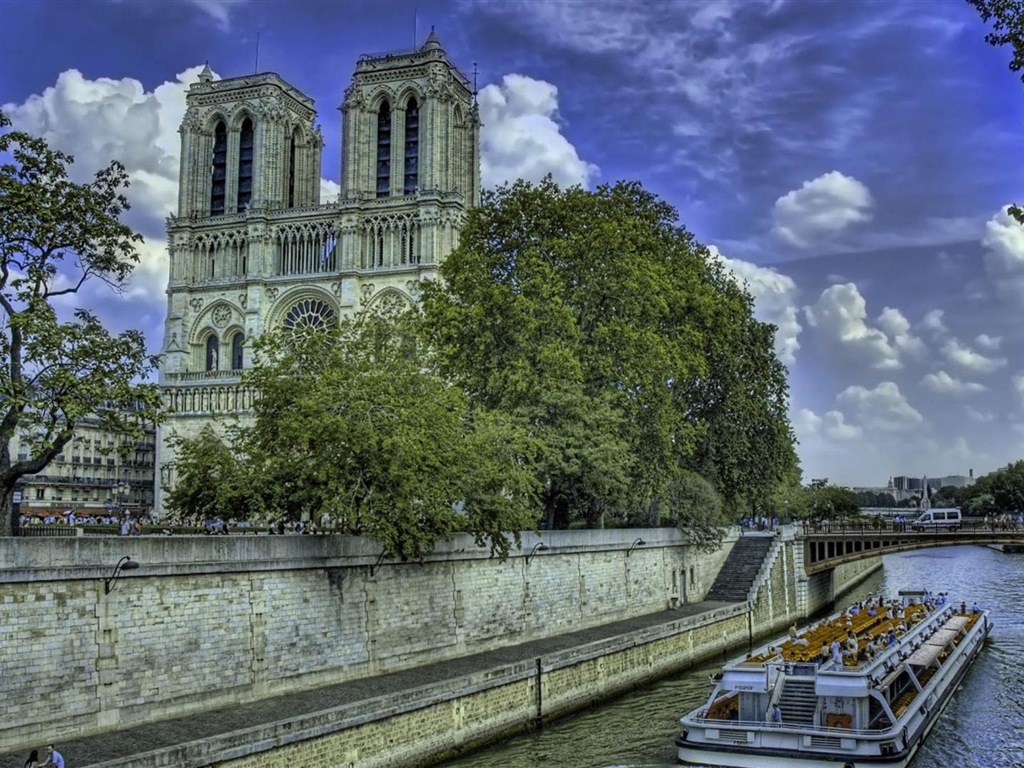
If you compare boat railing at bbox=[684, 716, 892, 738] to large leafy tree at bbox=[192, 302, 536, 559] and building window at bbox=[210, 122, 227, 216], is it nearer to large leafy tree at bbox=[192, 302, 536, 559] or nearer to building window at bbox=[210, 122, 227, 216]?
large leafy tree at bbox=[192, 302, 536, 559]

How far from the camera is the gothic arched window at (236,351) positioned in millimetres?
91000

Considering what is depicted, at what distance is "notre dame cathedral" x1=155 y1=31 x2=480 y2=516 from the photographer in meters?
86.6

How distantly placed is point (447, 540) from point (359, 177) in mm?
65921

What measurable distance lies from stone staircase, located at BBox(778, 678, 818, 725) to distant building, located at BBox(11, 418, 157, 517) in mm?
65470

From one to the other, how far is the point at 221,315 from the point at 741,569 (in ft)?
186

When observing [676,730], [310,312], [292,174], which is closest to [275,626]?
[676,730]

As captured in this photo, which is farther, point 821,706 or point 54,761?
point 821,706

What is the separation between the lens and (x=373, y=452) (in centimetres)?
2656

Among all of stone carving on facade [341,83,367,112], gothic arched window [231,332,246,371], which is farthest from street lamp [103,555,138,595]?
stone carving on facade [341,83,367,112]

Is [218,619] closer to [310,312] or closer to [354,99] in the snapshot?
[310,312]

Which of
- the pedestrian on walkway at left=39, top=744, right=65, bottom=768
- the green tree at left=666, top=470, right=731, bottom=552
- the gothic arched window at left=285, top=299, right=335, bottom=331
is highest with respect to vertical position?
the gothic arched window at left=285, top=299, right=335, bottom=331

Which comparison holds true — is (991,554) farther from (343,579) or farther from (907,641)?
(343,579)

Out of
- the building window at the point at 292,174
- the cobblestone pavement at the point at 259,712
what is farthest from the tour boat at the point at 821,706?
the building window at the point at 292,174

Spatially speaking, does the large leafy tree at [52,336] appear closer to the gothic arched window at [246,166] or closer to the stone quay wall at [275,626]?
the stone quay wall at [275,626]
